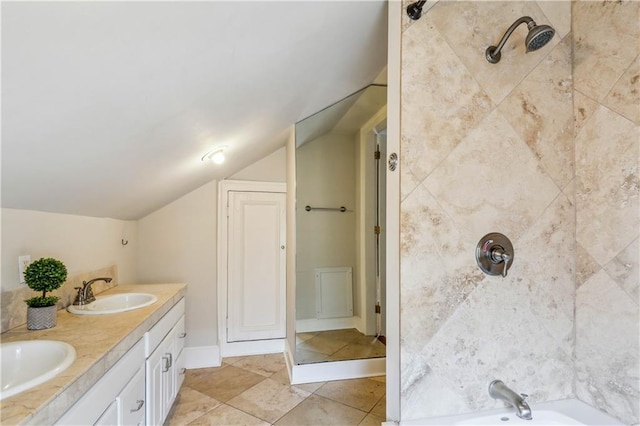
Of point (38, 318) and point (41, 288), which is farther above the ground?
point (41, 288)

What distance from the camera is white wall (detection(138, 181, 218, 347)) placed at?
2936 millimetres

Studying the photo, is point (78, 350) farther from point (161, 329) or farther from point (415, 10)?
point (415, 10)

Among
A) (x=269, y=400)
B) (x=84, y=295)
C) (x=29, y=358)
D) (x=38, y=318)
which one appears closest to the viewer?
(x=29, y=358)

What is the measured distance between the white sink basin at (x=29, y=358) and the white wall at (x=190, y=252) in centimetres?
181

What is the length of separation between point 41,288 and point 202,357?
74.3 inches

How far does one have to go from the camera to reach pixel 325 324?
10.7ft

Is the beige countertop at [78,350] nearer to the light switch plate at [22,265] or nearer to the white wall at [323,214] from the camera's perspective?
the light switch plate at [22,265]

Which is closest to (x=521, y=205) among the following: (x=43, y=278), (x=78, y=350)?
(x=78, y=350)

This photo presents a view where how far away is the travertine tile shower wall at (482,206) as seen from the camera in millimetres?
1131

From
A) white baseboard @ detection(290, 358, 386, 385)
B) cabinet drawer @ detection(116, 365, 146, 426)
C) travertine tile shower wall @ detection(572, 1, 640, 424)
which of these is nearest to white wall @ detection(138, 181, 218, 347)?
white baseboard @ detection(290, 358, 386, 385)

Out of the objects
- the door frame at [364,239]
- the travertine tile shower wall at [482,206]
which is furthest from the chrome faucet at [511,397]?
the door frame at [364,239]

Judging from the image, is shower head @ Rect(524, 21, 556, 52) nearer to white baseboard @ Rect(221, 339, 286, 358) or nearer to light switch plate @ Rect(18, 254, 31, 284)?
light switch plate @ Rect(18, 254, 31, 284)

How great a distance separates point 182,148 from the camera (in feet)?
5.91

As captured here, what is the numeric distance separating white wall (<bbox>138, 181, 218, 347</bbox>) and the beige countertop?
977mm
